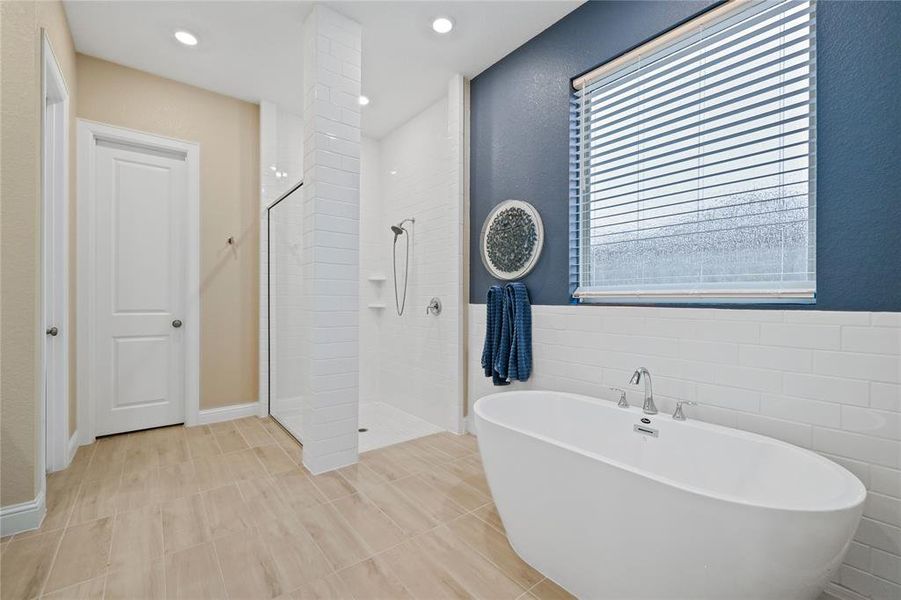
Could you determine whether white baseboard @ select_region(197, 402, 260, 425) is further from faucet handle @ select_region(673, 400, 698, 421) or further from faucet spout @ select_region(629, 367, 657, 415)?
faucet handle @ select_region(673, 400, 698, 421)

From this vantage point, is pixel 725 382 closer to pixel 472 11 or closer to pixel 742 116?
pixel 742 116

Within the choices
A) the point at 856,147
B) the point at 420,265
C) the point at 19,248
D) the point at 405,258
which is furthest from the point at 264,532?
the point at 856,147

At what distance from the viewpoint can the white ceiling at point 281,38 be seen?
2385 millimetres

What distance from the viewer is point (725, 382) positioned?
1736 millimetres

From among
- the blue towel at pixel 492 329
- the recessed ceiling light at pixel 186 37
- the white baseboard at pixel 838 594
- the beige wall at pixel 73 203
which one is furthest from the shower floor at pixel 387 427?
the recessed ceiling light at pixel 186 37

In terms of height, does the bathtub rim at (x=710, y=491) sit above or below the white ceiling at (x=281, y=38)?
below

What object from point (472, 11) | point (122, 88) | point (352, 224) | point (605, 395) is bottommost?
point (605, 395)

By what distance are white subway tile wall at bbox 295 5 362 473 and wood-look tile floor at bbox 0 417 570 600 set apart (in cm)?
30

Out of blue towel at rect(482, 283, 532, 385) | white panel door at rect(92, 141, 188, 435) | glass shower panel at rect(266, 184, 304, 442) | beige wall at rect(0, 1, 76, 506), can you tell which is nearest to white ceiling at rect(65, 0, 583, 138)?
white panel door at rect(92, 141, 188, 435)

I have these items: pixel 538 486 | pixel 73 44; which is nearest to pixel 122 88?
pixel 73 44

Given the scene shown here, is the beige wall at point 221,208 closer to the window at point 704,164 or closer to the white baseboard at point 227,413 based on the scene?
the white baseboard at point 227,413

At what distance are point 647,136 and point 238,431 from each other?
3.51 meters

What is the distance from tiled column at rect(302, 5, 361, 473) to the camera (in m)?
2.38

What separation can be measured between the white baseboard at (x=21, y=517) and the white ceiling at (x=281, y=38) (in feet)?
9.06
